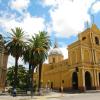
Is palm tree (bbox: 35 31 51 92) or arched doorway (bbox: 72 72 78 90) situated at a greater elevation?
palm tree (bbox: 35 31 51 92)

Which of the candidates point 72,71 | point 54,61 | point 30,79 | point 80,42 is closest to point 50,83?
point 54,61

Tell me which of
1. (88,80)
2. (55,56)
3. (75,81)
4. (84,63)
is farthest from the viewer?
(55,56)

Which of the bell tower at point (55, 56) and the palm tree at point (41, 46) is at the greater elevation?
the bell tower at point (55, 56)

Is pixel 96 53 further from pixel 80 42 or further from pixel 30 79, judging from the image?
pixel 30 79

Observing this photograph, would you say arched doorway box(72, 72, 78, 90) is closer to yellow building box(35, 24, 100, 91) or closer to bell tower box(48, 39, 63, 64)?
yellow building box(35, 24, 100, 91)

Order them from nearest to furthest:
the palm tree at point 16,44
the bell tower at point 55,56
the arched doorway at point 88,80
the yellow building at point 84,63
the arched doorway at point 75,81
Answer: the palm tree at point 16,44, the yellow building at point 84,63, the arched doorway at point 88,80, the arched doorway at point 75,81, the bell tower at point 55,56

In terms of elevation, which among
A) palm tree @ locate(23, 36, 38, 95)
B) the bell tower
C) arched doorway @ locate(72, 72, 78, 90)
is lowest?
arched doorway @ locate(72, 72, 78, 90)

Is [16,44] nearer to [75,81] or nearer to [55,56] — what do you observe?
[75,81]

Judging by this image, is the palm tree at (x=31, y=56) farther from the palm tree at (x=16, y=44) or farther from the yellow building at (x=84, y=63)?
the yellow building at (x=84, y=63)

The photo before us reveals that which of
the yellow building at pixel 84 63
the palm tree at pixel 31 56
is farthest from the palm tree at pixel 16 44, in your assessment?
the yellow building at pixel 84 63

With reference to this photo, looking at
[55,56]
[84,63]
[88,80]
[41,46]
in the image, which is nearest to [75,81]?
[88,80]

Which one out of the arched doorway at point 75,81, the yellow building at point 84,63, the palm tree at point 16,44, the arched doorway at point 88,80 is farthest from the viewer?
the arched doorway at point 75,81

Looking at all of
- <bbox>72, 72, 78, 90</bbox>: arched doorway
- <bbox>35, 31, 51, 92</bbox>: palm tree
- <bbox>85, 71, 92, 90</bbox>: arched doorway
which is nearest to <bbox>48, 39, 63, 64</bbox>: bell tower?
<bbox>72, 72, 78, 90</bbox>: arched doorway

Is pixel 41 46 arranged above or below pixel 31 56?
above
